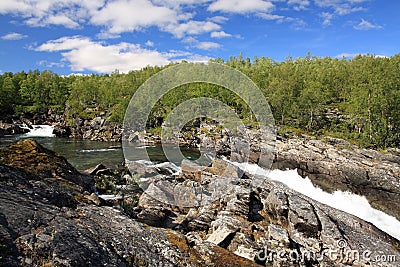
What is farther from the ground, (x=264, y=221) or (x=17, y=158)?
(x=17, y=158)

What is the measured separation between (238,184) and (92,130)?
6927cm

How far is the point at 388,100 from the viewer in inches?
1911

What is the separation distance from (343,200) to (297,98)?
40593 mm

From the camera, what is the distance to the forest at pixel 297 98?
162 feet

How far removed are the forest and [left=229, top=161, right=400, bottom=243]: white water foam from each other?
18475mm

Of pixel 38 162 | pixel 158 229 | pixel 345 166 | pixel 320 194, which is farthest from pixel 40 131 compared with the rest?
pixel 158 229

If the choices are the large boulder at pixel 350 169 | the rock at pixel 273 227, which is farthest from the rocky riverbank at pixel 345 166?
the rock at pixel 273 227

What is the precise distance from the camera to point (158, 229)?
10.6 m

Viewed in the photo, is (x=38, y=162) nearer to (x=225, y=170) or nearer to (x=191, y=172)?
(x=191, y=172)

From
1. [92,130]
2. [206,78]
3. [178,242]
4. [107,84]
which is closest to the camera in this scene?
[178,242]

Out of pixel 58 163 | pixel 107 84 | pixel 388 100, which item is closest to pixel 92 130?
pixel 107 84

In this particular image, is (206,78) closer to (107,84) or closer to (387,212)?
(107,84)

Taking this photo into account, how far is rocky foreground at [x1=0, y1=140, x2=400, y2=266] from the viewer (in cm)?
779

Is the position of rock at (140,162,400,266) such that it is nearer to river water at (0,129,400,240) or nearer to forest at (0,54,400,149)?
river water at (0,129,400,240)
